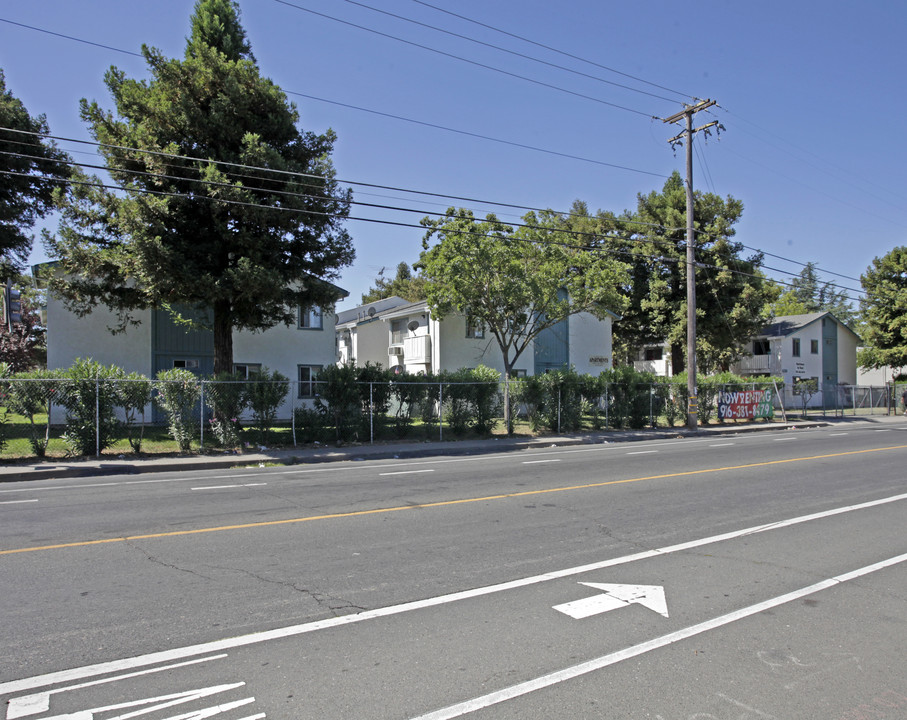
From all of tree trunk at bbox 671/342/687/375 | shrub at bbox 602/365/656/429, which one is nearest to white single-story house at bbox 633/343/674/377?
tree trunk at bbox 671/342/687/375

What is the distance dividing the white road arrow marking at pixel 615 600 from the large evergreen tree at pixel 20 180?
22703mm

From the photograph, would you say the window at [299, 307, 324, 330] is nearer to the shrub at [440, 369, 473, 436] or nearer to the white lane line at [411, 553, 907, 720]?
the shrub at [440, 369, 473, 436]

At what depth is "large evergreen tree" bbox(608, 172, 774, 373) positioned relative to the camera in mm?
38844

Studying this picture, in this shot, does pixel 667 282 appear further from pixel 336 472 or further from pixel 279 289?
pixel 336 472

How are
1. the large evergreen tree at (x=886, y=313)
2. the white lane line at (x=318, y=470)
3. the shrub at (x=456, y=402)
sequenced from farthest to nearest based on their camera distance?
the large evergreen tree at (x=886, y=313)
the shrub at (x=456, y=402)
the white lane line at (x=318, y=470)

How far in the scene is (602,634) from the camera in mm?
4434

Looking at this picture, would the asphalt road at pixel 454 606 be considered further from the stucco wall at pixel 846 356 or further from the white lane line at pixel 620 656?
the stucco wall at pixel 846 356

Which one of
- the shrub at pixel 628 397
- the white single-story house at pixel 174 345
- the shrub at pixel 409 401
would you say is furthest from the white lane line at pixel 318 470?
the white single-story house at pixel 174 345

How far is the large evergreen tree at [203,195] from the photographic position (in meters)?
17.0

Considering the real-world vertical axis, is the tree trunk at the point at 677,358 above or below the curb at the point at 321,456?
above

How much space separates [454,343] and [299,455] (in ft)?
56.5

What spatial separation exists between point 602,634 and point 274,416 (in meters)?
15.3

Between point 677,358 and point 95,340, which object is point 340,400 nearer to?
point 95,340

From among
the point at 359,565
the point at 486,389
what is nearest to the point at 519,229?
the point at 486,389
